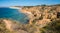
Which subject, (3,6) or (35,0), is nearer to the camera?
(3,6)

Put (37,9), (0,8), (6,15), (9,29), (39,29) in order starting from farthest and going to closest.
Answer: (37,9) < (0,8) < (6,15) < (39,29) < (9,29)

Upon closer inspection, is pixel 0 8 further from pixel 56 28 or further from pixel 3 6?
pixel 56 28

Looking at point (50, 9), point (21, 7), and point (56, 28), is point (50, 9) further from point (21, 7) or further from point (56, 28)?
point (56, 28)

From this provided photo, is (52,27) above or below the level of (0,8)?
below

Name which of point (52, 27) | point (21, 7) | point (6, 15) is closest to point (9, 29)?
point (6, 15)

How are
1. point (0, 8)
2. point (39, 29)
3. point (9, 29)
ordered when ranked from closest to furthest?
point (9, 29) < point (39, 29) < point (0, 8)

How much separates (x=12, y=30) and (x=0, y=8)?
5.26ft

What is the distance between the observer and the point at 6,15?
15.7ft

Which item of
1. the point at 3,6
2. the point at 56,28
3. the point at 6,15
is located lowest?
the point at 56,28

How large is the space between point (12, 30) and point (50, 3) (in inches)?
107

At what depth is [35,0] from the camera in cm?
596

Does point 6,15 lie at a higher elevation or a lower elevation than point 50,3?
lower

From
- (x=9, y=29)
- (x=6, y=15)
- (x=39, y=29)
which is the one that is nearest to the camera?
(x=9, y=29)

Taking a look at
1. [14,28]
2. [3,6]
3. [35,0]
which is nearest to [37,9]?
[35,0]
